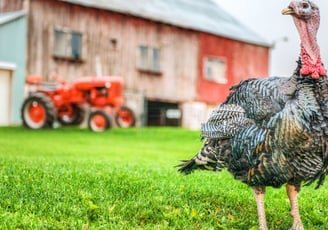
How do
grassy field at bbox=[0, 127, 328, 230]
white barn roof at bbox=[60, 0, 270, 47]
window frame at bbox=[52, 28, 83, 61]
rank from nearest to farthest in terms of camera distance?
grassy field at bbox=[0, 127, 328, 230]
window frame at bbox=[52, 28, 83, 61]
white barn roof at bbox=[60, 0, 270, 47]

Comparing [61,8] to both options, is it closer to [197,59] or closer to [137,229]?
[197,59]

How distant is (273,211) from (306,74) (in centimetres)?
205

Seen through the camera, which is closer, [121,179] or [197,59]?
[121,179]

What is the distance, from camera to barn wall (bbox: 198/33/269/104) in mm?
31203

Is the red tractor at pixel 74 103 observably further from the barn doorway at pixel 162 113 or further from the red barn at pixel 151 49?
the barn doorway at pixel 162 113

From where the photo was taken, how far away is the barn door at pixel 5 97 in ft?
78.9

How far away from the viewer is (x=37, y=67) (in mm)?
24750

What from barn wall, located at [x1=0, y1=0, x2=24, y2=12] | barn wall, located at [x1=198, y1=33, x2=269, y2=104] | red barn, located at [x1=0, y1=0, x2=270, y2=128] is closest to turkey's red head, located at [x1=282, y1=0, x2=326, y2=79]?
red barn, located at [x1=0, y1=0, x2=270, y2=128]

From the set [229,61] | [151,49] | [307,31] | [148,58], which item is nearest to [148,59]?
[148,58]

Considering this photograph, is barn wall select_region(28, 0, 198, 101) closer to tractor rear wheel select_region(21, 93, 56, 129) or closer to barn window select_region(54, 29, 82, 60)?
barn window select_region(54, 29, 82, 60)

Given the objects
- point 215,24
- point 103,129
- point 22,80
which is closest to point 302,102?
point 103,129

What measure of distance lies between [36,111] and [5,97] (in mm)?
3509

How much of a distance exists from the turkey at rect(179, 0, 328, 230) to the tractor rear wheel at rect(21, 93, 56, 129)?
15.2 meters

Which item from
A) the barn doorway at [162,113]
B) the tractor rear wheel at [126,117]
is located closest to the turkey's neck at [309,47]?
the tractor rear wheel at [126,117]
